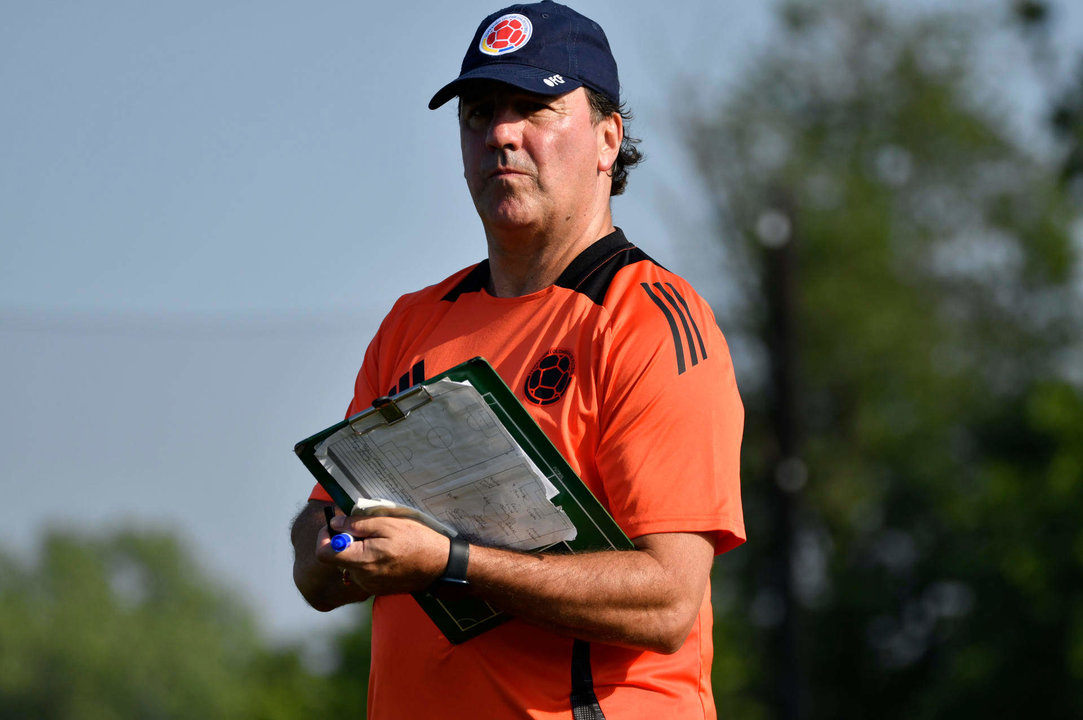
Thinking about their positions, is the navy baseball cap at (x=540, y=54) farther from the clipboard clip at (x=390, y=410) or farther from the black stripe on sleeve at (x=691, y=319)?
the clipboard clip at (x=390, y=410)

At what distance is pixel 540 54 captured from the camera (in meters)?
3.12

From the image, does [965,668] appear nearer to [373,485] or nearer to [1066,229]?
[1066,229]

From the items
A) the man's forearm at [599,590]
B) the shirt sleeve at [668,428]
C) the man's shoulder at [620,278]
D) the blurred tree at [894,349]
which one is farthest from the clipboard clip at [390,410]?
the blurred tree at [894,349]

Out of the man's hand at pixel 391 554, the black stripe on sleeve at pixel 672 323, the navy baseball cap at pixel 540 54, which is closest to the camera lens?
the man's hand at pixel 391 554

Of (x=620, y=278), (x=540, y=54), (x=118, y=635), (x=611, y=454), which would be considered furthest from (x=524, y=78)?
(x=118, y=635)

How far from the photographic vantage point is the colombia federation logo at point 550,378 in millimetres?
2871

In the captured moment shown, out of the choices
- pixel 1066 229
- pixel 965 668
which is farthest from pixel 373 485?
pixel 1066 229

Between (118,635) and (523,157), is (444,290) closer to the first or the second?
(523,157)

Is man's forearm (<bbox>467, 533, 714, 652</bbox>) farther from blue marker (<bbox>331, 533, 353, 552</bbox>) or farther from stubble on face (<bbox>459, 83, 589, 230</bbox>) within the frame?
stubble on face (<bbox>459, 83, 589, 230</bbox>)

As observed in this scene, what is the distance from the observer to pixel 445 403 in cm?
260

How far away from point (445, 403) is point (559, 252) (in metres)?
0.71

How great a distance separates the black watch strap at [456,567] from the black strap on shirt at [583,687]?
1.05 feet

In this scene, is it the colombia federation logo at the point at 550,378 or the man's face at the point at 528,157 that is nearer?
the colombia federation logo at the point at 550,378

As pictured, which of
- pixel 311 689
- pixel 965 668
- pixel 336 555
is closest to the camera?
pixel 336 555
